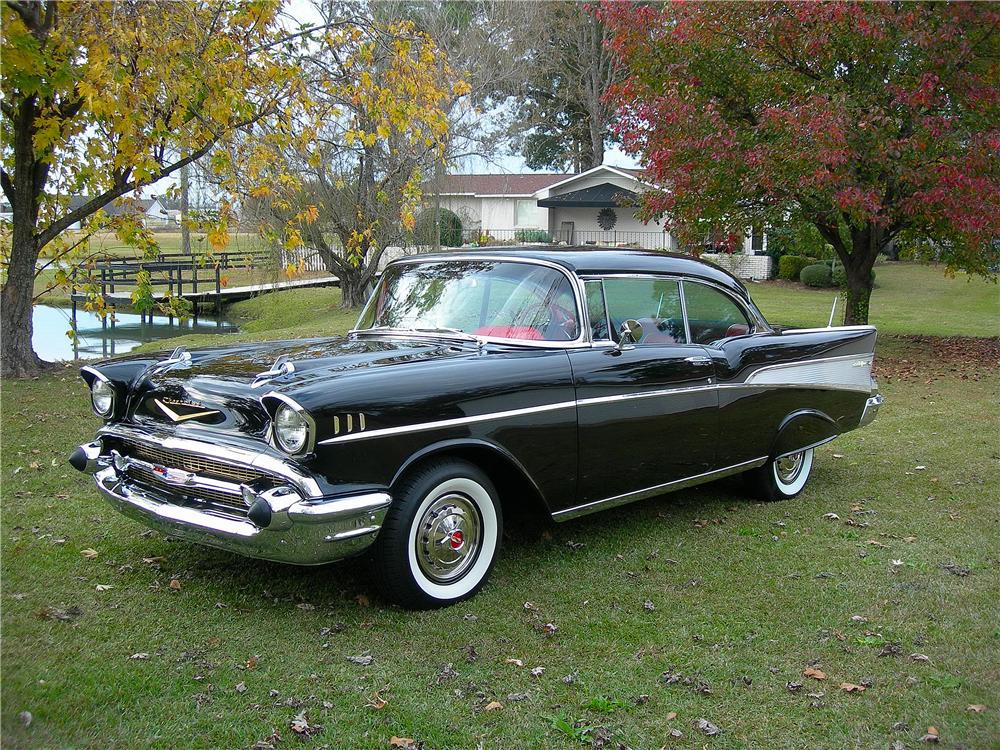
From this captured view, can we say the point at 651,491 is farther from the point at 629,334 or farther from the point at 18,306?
the point at 18,306

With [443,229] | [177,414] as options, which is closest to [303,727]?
[177,414]

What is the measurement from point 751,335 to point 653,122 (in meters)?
9.02

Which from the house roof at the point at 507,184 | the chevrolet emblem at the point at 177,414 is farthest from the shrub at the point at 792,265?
the chevrolet emblem at the point at 177,414

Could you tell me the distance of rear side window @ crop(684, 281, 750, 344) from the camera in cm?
610

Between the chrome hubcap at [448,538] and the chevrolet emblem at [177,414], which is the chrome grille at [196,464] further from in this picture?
the chrome hubcap at [448,538]

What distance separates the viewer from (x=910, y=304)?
86.7 feet

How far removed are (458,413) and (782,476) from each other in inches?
132

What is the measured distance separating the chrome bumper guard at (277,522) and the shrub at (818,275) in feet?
98.1

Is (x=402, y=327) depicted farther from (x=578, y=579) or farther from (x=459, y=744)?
(x=459, y=744)

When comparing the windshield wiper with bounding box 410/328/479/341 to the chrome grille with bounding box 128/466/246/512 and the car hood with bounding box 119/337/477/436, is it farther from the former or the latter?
the chrome grille with bounding box 128/466/246/512

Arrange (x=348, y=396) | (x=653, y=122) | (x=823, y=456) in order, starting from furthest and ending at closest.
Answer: (x=653, y=122), (x=823, y=456), (x=348, y=396)

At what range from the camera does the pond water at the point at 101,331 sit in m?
18.2

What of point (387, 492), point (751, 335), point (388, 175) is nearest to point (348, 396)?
point (387, 492)

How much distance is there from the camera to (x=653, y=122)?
1455cm
